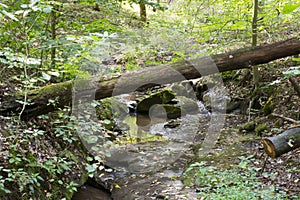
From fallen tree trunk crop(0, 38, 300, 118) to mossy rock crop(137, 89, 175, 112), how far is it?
16.1 feet

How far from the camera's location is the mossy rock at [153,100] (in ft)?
31.4

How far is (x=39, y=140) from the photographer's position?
3.89 metres

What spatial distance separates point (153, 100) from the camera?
9.61 m

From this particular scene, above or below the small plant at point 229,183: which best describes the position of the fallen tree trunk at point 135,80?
above

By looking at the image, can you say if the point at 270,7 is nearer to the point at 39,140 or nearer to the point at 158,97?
the point at 158,97

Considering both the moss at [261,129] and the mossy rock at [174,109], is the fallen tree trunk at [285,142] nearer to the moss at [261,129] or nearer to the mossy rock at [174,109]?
the moss at [261,129]

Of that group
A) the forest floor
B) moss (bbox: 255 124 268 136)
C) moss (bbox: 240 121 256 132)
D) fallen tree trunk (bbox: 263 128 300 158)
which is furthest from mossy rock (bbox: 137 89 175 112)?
fallen tree trunk (bbox: 263 128 300 158)

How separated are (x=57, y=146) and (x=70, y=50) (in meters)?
1.35

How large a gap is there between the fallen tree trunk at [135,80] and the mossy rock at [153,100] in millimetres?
4913

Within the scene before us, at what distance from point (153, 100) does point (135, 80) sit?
5.40 metres

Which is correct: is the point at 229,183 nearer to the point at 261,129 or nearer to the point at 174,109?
the point at 261,129

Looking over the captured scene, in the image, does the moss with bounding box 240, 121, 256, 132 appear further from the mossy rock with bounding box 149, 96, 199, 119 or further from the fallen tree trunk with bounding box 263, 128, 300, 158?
the fallen tree trunk with bounding box 263, 128, 300, 158

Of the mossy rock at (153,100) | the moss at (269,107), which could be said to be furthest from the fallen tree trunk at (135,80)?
the mossy rock at (153,100)

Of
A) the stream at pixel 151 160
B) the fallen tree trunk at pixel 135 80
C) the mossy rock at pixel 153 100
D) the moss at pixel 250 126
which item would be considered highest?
the fallen tree trunk at pixel 135 80
